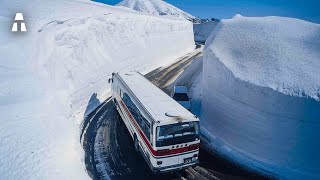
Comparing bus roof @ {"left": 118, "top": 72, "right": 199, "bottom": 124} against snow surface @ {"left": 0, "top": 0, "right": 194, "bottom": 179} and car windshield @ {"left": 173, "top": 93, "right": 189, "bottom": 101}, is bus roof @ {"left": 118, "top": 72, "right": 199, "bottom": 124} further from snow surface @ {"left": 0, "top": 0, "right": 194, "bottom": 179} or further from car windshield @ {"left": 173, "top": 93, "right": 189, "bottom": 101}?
snow surface @ {"left": 0, "top": 0, "right": 194, "bottom": 179}

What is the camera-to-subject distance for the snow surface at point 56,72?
9.38m

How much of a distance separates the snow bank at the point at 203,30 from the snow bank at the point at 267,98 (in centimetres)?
6647

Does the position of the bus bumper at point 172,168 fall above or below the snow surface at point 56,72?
below

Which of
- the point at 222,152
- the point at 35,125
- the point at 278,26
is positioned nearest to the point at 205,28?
the point at 278,26

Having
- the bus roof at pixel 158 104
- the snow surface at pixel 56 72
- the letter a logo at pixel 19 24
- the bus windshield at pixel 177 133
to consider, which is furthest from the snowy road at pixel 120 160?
the letter a logo at pixel 19 24

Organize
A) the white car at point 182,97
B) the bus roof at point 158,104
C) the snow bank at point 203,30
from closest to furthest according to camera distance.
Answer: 1. the bus roof at point 158,104
2. the white car at point 182,97
3. the snow bank at point 203,30

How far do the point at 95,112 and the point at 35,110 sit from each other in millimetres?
8454

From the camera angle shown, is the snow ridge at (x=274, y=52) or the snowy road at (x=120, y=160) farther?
the snow ridge at (x=274, y=52)

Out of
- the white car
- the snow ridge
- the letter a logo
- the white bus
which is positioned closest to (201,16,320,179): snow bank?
the snow ridge

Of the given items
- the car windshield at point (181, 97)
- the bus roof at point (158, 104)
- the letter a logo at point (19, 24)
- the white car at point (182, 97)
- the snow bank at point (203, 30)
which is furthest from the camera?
the snow bank at point (203, 30)

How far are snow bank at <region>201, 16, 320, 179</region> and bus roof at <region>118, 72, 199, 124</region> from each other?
3.97 m

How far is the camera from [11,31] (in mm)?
19391

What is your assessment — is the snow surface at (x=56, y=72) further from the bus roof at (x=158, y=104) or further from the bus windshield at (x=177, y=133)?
the bus roof at (x=158, y=104)

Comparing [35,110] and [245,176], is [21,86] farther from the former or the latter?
[245,176]
